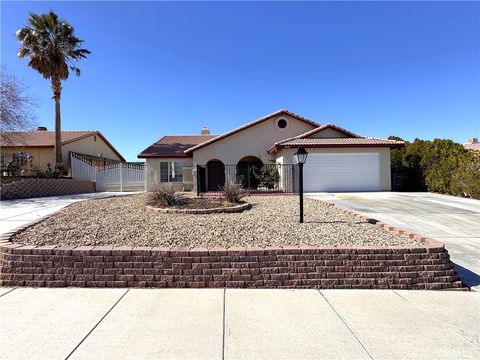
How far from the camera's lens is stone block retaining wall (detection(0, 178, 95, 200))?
50.2ft

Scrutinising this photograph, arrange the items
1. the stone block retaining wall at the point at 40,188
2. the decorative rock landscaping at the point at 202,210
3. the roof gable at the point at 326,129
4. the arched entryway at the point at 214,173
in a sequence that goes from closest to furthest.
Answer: the decorative rock landscaping at the point at 202,210 < the stone block retaining wall at the point at 40,188 < the roof gable at the point at 326,129 < the arched entryway at the point at 214,173

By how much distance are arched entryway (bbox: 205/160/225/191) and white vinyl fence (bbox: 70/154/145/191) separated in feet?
17.9

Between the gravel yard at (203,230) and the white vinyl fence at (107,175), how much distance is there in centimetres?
1498

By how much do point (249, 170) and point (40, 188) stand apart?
40.3 ft

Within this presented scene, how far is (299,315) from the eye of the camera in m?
3.70

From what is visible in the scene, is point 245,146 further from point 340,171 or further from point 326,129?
point 340,171

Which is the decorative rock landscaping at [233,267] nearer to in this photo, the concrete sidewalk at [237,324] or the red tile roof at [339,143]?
the concrete sidewalk at [237,324]

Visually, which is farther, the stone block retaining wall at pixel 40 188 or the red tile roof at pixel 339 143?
the red tile roof at pixel 339 143

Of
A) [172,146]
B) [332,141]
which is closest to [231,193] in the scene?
[332,141]

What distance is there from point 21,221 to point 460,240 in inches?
451

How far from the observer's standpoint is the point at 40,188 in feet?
55.6

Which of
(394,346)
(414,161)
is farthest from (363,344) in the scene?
(414,161)

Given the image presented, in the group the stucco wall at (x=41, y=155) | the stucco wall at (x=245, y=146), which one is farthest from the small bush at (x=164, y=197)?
the stucco wall at (x=41, y=155)

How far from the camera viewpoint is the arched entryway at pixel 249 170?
19161 mm
